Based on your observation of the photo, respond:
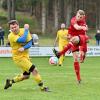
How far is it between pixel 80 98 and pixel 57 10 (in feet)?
163

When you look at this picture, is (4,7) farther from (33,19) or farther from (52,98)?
(52,98)

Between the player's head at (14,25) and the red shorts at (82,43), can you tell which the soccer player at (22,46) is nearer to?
the player's head at (14,25)

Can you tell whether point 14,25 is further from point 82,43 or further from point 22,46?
point 82,43

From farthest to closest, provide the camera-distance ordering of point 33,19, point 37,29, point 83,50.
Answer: point 33,19, point 37,29, point 83,50

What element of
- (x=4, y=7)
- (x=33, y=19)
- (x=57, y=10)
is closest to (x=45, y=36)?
(x=57, y=10)

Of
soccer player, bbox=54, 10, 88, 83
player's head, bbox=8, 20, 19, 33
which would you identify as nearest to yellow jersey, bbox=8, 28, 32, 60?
player's head, bbox=8, 20, 19, 33

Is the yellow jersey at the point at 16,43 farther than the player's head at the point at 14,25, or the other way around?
Result: the yellow jersey at the point at 16,43

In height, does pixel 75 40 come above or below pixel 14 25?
below

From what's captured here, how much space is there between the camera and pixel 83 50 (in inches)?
599

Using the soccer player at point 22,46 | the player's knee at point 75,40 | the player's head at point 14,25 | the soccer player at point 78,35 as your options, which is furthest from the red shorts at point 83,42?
the player's head at point 14,25

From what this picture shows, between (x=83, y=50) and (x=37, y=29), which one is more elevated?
(x=83, y=50)

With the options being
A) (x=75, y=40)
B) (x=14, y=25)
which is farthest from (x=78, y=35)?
(x=14, y=25)

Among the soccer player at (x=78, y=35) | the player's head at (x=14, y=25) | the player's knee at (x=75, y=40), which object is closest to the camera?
the player's head at (x=14, y=25)

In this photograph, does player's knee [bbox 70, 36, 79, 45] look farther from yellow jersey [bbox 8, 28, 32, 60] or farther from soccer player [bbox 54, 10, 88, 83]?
yellow jersey [bbox 8, 28, 32, 60]
